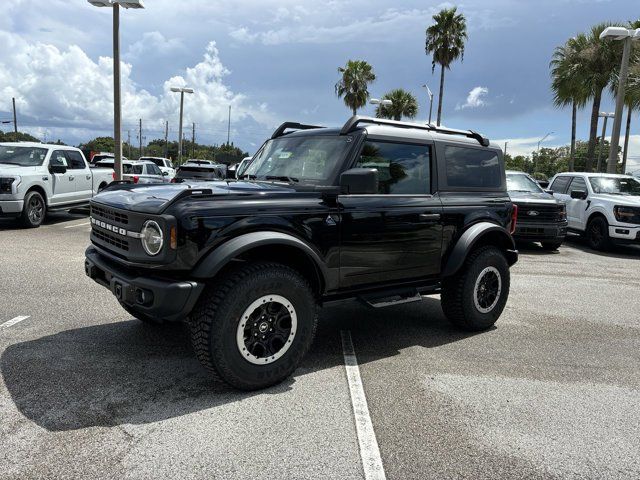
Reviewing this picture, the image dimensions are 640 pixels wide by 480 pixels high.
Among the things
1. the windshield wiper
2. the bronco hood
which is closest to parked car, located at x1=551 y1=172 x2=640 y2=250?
the windshield wiper

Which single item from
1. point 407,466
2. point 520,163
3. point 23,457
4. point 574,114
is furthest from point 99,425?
point 520,163

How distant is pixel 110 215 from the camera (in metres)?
3.82

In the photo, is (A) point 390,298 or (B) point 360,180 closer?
(B) point 360,180

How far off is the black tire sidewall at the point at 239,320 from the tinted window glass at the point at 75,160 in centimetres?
1118

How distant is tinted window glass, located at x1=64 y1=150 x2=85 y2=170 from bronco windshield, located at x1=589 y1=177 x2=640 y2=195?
13032 millimetres

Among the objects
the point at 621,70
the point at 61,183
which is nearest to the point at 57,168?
the point at 61,183

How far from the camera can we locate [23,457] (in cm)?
269

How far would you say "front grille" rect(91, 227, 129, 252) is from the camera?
362 centimetres

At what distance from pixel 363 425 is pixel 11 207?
10.4 meters

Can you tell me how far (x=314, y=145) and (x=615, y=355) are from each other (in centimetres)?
336

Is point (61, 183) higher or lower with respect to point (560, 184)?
lower

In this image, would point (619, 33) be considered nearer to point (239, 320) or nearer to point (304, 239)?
point (304, 239)

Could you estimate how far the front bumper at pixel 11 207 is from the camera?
10781mm

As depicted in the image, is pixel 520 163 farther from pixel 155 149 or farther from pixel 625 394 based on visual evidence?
pixel 625 394
